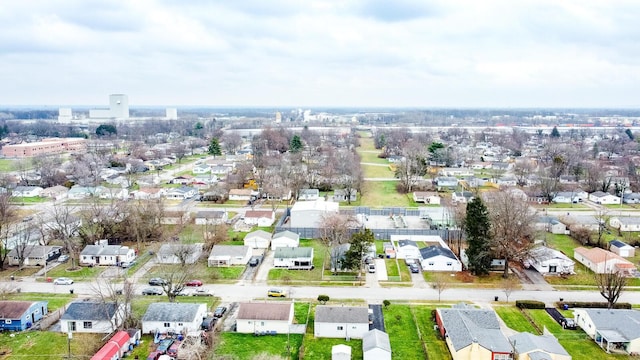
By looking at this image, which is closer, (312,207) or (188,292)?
(188,292)

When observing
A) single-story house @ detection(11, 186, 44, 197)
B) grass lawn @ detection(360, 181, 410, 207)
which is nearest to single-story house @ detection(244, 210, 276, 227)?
grass lawn @ detection(360, 181, 410, 207)

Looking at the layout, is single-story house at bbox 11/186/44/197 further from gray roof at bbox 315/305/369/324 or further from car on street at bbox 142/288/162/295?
gray roof at bbox 315/305/369/324

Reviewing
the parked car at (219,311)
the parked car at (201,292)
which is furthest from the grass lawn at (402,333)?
the parked car at (201,292)

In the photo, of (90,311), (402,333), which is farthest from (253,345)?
(90,311)

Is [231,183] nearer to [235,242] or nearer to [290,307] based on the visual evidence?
[235,242]

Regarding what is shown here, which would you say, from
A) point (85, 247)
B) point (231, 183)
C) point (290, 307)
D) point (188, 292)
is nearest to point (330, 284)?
point (290, 307)
